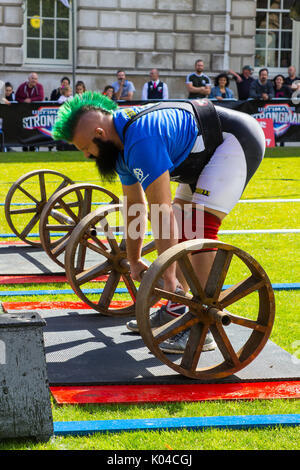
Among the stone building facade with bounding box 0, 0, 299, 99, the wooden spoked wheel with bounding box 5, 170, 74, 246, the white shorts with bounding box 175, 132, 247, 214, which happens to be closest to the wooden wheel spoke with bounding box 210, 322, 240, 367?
the white shorts with bounding box 175, 132, 247, 214

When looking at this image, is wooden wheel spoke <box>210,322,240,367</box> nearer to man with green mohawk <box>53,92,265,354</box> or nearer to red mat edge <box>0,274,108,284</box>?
man with green mohawk <box>53,92,265,354</box>

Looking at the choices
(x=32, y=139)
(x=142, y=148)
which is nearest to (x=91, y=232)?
(x=142, y=148)

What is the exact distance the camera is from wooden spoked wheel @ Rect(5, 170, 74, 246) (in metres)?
7.59

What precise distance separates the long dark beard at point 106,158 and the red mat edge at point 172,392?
1094 millimetres

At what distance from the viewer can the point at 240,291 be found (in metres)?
4.00

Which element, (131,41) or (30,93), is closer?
(30,93)

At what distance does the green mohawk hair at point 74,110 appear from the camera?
4.10 metres

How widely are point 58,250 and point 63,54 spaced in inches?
732

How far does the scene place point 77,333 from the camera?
478 cm

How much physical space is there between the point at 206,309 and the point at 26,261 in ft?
10.9

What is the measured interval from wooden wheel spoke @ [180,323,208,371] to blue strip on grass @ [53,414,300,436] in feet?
1.50

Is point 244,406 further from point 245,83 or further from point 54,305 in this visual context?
point 245,83

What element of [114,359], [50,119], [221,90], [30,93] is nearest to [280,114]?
[221,90]
